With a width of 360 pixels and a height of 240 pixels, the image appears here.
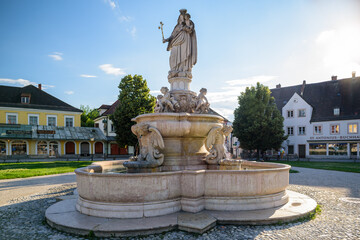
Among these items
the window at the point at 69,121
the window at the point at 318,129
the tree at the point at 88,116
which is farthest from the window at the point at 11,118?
the window at the point at 318,129

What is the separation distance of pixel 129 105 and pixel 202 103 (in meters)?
21.6

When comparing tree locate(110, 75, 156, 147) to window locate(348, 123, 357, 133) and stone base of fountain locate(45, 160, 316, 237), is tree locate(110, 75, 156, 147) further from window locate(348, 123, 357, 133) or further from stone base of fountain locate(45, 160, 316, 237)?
window locate(348, 123, 357, 133)

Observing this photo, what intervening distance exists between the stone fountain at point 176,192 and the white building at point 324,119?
115 ft

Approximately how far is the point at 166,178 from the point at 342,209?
18.1 feet

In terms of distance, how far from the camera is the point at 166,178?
627cm

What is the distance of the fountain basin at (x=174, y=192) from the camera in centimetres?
599

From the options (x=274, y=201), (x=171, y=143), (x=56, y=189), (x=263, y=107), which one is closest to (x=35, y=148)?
(x=56, y=189)

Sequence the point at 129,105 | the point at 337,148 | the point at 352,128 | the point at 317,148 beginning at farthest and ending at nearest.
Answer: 1. the point at 317,148
2. the point at 337,148
3. the point at 352,128
4. the point at 129,105

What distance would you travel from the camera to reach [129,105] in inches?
1169

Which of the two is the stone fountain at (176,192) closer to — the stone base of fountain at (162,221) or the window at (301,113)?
the stone base of fountain at (162,221)

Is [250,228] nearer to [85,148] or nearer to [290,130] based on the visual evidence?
[290,130]

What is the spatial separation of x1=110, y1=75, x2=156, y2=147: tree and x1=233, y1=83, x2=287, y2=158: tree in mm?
13096

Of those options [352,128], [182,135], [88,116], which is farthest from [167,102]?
[88,116]

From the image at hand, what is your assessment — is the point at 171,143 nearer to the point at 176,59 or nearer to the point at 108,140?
the point at 176,59
